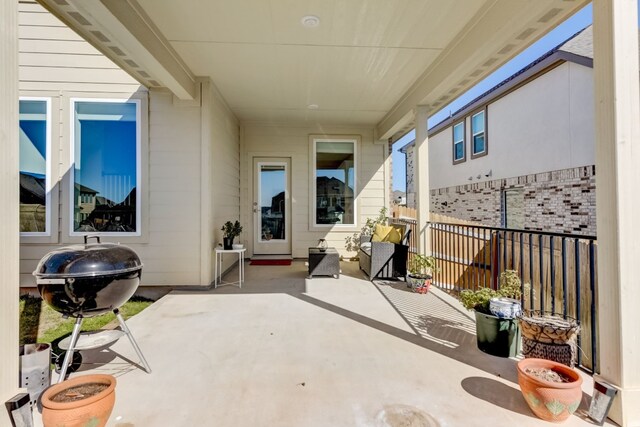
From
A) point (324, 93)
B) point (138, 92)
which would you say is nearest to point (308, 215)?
point (324, 93)

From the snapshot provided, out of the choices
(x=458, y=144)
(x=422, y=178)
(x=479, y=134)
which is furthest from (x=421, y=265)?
(x=458, y=144)

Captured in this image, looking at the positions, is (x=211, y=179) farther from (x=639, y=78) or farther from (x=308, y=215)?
(x=639, y=78)

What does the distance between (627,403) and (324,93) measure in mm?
4891

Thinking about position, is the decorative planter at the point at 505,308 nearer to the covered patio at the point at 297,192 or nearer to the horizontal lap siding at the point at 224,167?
the covered patio at the point at 297,192

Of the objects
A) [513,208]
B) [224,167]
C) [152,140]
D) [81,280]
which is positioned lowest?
[81,280]

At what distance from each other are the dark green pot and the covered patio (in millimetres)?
141

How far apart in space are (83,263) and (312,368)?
166cm

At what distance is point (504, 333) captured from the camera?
2.44m

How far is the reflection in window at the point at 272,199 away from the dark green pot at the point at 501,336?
16.7 feet

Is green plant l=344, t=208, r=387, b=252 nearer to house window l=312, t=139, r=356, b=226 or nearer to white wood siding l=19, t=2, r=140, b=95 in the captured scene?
house window l=312, t=139, r=356, b=226

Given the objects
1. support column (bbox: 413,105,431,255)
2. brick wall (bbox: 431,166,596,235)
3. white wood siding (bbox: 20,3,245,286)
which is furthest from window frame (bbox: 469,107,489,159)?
white wood siding (bbox: 20,3,245,286)

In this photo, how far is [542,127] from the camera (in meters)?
6.83

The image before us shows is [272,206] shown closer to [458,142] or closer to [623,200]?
[623,200]

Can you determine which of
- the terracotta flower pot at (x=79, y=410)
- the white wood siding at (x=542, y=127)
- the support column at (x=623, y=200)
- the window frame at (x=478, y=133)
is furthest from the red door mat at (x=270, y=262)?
the window frame at (x=478, y=133)
